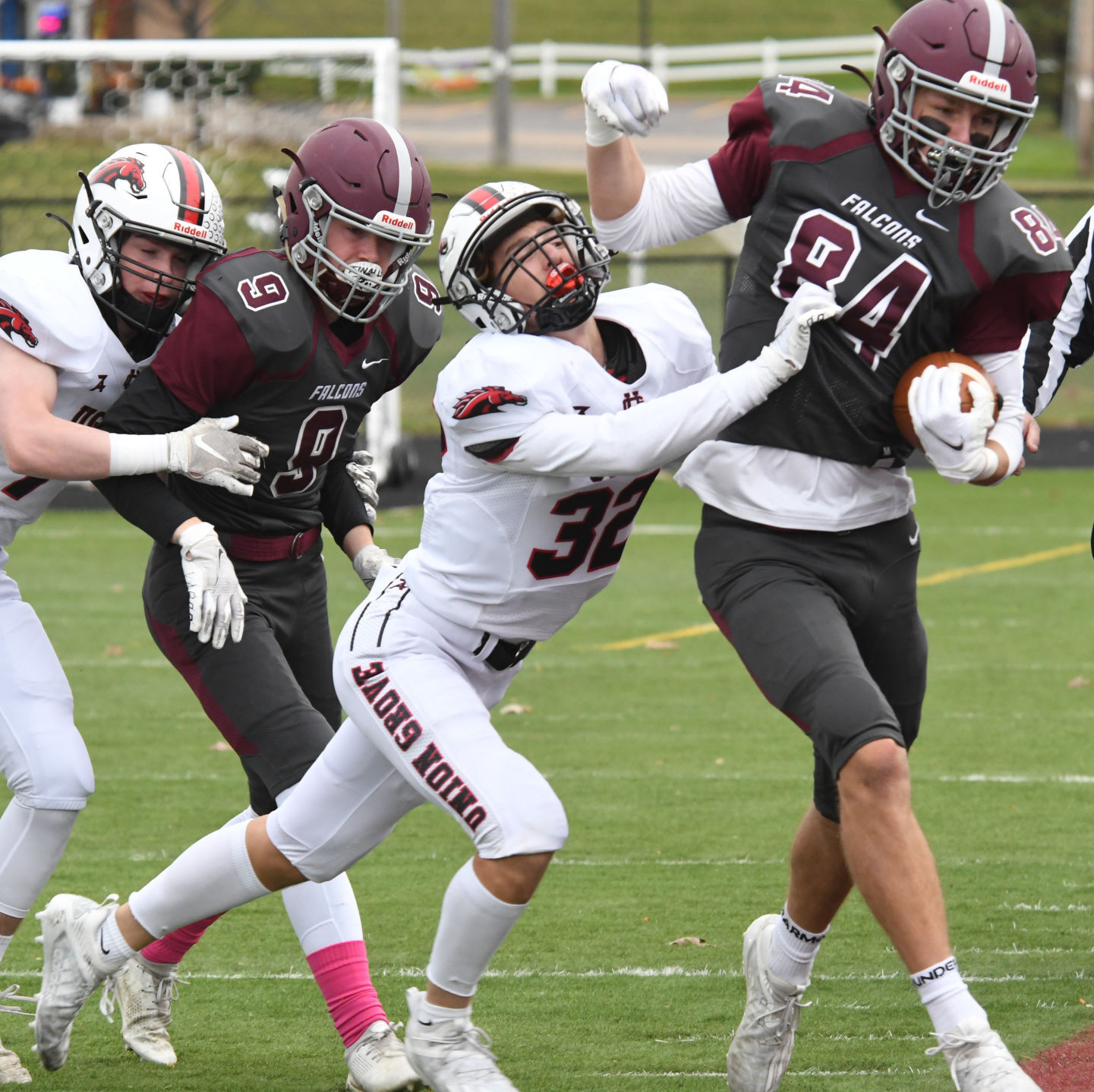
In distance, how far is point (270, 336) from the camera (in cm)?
370

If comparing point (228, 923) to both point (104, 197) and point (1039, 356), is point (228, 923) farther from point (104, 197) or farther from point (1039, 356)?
point (1039, 356)

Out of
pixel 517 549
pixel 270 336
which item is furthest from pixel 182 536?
pixel 517 549

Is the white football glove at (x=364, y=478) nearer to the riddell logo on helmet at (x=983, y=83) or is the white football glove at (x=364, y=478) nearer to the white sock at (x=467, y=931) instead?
the white sock at (x=467, y=931)

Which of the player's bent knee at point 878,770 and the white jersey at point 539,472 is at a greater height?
the white jersey at point 539,472

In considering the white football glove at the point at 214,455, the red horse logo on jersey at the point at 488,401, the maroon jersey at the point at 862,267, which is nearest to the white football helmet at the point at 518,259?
the red horse logo on jersey at the point at 488,401

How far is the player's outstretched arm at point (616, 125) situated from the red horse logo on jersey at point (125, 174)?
100cm

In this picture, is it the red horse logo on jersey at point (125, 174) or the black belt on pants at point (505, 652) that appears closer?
the black belt on pants at point (505, 652)

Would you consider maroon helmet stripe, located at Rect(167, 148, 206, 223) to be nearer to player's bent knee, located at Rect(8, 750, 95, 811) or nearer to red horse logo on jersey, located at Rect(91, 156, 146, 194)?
red horse logo on jersey, located at Rect(91, 156, 146, 194)

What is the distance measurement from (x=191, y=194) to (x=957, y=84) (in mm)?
1657

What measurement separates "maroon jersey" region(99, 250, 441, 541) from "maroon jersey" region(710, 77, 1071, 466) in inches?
33.4

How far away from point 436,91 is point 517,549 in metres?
30.4

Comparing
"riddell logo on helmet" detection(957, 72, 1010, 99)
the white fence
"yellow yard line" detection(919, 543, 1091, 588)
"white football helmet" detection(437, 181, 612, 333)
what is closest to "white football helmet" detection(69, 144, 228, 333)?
"white football helmet" detection(437, 181, 612, 333)

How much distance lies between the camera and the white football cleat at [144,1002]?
12.9ft

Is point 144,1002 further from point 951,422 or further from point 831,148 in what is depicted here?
point 831,148
